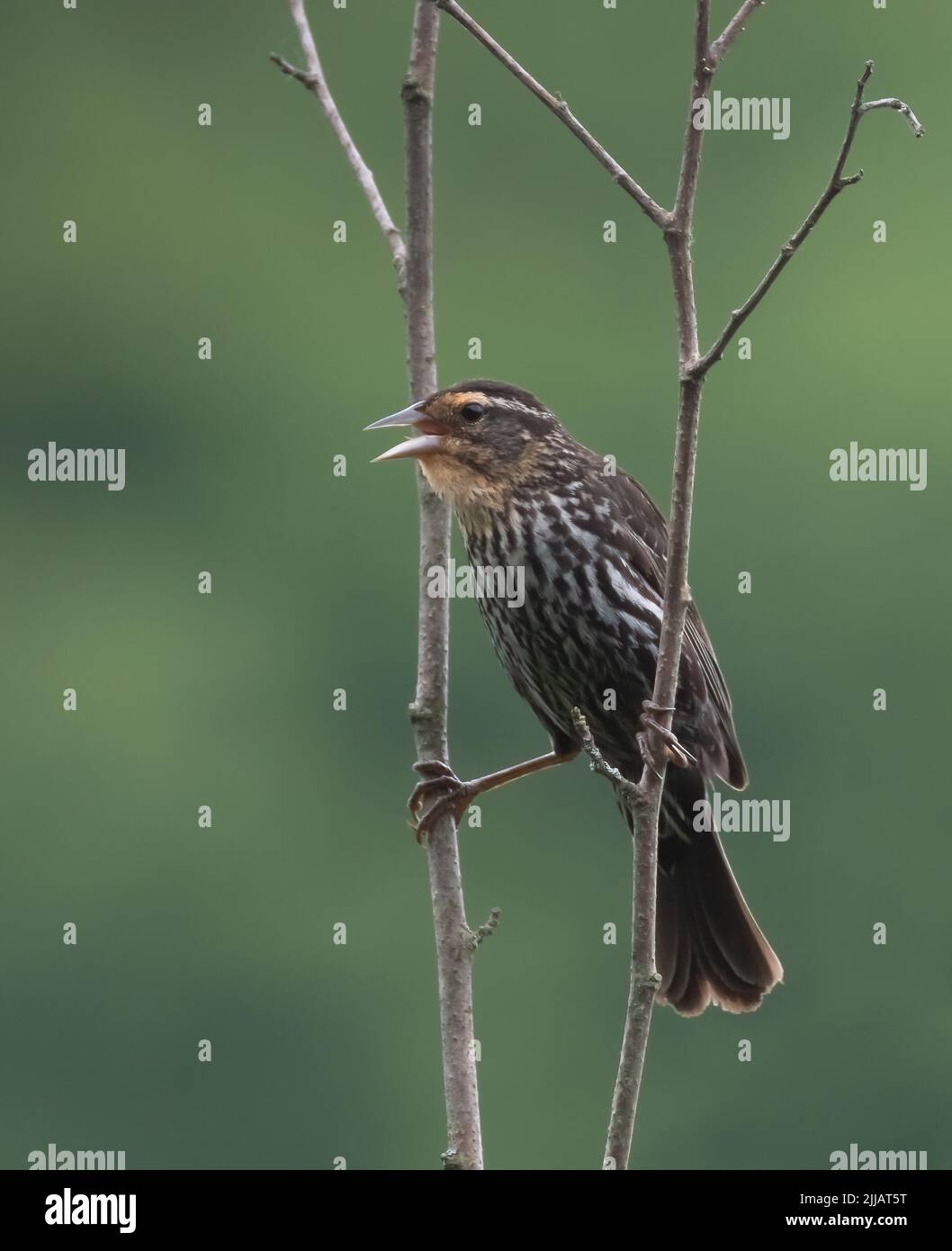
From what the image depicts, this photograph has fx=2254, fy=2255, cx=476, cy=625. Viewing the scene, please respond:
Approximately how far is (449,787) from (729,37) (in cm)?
175

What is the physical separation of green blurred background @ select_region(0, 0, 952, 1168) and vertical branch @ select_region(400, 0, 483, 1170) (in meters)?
11.9

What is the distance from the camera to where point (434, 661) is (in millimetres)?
4125

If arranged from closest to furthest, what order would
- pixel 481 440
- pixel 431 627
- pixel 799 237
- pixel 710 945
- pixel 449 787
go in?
pixel 799 237
pixel 431 627
pixel 449 787
pixel 481 440
pixel 710 945

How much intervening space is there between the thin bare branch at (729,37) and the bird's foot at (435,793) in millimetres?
1515

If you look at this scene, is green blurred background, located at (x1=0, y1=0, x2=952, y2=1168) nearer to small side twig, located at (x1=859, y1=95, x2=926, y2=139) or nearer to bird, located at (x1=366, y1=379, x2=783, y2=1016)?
bird, located at (x1=366, y1=379, x2=783, y2=1016)

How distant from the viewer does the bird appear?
5.14 meters

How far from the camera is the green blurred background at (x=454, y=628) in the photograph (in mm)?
17672

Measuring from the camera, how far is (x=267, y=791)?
68.5ft

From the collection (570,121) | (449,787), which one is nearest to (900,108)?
(570,121)

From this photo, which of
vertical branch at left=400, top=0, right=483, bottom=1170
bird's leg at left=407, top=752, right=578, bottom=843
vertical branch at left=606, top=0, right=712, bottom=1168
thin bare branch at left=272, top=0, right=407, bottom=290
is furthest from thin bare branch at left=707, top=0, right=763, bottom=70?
bird's leg at left=407, top=752, right=578, bottom=843

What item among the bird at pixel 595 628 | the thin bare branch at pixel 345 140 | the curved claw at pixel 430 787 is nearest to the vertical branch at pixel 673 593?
the thin bare branch at pixel 345 140

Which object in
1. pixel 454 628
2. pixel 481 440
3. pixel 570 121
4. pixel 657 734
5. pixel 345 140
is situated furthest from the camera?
pixel 454 628

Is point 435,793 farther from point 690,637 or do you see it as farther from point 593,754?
Result: point 593,754

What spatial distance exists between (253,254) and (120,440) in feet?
11.4
